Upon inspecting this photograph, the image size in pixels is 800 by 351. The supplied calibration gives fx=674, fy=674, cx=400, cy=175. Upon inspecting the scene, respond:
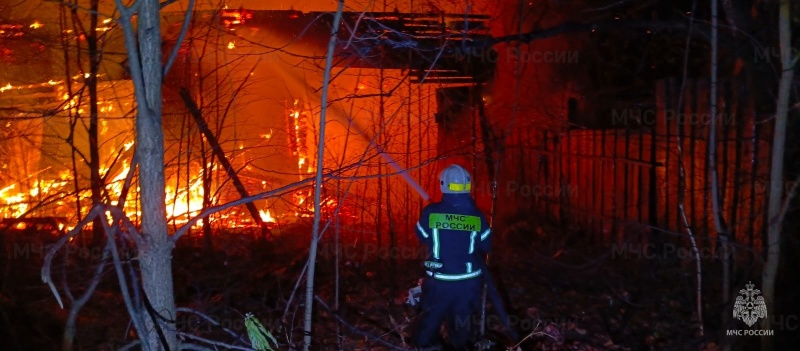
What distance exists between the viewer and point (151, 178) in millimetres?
3371

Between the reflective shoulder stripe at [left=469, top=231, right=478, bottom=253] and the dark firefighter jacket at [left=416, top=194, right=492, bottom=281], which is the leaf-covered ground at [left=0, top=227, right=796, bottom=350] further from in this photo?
the reflective shoulder stripe at [left=469, top=231, right=478, bottom=253]

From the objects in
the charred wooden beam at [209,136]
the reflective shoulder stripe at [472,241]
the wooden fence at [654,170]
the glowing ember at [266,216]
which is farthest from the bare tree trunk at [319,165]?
the glowing ember at [266,216]

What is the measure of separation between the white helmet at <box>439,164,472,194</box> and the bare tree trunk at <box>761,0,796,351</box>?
2321 millimetres

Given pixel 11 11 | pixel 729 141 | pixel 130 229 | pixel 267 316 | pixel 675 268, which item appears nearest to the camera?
pixel 130 229

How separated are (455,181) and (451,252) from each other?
0.60 metres

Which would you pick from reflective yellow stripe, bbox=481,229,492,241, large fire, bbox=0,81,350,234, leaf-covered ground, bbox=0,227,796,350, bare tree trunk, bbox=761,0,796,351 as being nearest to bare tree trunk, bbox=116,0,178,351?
leaf-covered ground, bbox=0,227,796,350

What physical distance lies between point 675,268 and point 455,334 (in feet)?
10.6

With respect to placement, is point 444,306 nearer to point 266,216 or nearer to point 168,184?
point 168,184

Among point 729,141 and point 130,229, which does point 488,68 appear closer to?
point 729,141

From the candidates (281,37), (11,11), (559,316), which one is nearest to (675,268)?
(559,316)

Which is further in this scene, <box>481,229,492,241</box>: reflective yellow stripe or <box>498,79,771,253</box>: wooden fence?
<box>498,79,771,253</box>: wooden fence

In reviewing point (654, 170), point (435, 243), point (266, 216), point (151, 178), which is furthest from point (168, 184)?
point (654, 170)

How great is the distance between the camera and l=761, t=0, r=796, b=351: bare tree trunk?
491cm

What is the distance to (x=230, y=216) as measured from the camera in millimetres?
9211
